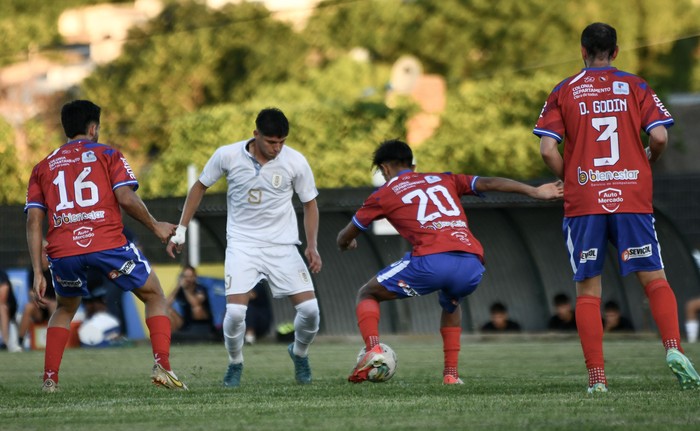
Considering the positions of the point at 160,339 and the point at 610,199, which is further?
the point at 160,339

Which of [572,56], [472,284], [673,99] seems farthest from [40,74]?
[472,284]

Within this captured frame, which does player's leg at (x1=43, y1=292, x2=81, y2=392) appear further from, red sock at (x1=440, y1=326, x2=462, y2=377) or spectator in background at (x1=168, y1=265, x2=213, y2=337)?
spectator in background at (x1=168, y1=265, x2=213, y2=337)

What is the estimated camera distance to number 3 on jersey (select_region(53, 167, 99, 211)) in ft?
33.1

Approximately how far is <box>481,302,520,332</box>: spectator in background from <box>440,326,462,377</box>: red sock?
949 cm

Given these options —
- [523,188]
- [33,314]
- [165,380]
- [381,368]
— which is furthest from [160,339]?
[33,314]

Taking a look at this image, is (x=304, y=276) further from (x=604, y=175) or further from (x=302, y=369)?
(x=604, y=175)

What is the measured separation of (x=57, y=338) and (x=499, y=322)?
34.7ft

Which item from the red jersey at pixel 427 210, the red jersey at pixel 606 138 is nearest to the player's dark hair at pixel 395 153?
the red jersey at pixel 427 210

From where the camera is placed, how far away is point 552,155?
8.98 meters

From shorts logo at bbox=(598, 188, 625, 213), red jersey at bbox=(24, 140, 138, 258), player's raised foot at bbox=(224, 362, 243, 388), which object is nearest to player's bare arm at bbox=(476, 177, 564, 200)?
shorts logo at bbox=(598, 188, 625, 213)

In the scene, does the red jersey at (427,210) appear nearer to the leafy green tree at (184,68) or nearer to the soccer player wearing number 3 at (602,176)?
the soccer player wearing number 3 at (602,176)

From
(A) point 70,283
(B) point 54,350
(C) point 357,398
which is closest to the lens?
(C) point 357,398

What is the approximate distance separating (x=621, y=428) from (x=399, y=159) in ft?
13.5

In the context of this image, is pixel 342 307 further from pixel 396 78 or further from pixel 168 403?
pixel 396 78
